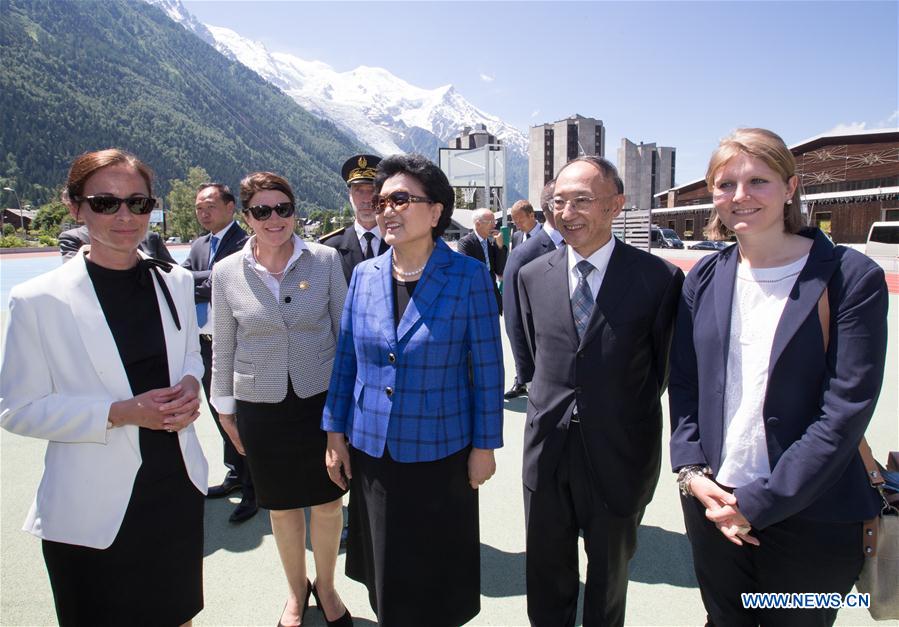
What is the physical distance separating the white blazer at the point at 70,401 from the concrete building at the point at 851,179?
38246mm

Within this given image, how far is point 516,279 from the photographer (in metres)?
3.12

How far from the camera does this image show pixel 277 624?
2.70m

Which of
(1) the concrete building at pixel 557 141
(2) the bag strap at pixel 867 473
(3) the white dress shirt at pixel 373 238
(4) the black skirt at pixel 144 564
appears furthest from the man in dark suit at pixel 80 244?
(1) the concrete building at pixel 557 141

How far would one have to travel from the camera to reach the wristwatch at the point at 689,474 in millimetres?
1926

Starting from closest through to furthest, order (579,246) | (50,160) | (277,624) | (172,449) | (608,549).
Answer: (172,449), (608,549), (579,246), (277,624), (50,160)

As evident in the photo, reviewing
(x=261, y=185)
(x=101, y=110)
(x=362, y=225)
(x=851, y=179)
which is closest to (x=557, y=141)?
(x=851, y=179)

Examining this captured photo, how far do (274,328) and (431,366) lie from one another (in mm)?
955

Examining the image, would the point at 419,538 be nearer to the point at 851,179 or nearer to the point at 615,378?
the point at 615,378

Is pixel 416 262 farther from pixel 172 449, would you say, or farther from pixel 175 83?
pixel 175 83

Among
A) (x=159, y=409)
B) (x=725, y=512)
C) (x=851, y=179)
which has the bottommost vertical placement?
(x=725, y=512)

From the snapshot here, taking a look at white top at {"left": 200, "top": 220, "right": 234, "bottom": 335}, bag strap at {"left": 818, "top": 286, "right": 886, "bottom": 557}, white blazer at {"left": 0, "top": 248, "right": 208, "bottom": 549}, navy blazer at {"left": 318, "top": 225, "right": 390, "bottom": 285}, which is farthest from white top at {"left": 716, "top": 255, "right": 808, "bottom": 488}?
white top at {"left": 200, "top": 220, "right": 234, "bottom": 335}

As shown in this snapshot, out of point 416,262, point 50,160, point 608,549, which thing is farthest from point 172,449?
point 50,160

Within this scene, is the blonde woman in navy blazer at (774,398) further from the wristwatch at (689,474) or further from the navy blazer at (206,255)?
the navy blazer at (206,255)

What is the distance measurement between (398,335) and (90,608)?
4.82 feet
